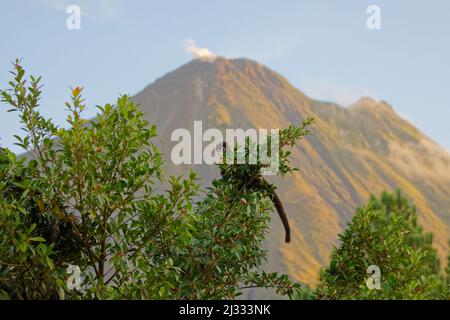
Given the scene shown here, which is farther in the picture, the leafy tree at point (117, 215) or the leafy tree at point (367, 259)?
the leafy tree at point (367, 259)

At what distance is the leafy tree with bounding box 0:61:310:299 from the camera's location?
5.45m

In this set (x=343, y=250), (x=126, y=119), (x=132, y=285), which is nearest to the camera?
(x=132, y=285)

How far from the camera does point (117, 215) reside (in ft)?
18.4

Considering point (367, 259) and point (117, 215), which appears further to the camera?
point (367, 259)

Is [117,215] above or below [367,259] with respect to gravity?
above

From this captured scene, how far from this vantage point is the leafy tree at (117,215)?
5445mm

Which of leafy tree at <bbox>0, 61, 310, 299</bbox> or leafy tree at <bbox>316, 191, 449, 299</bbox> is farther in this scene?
leafy tree at <bbox>316, 191, 449, 299</bbox>

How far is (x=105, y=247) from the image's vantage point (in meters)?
5.67

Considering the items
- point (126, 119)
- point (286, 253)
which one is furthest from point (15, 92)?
point (286, 253)

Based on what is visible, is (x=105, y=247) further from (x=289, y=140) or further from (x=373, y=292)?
(x=373, y=292)
